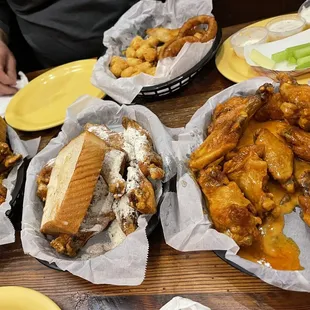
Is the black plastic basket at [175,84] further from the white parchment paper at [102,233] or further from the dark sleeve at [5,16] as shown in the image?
the dark sleeve at [5,16]

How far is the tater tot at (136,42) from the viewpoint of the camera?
2.30m

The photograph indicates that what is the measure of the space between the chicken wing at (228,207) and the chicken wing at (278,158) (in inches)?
6.0

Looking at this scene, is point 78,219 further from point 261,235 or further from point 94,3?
point 94,3

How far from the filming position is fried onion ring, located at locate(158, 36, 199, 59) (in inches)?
83.3

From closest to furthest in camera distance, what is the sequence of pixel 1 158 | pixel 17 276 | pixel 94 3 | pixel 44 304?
pixel 44 304
pixel 17 276
pixel 1 158
pixel 94 3

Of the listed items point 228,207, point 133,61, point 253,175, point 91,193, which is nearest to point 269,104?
point 253,175

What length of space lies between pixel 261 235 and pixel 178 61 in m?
0.98

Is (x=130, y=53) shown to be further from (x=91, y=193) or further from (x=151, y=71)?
(x=91, y=193)

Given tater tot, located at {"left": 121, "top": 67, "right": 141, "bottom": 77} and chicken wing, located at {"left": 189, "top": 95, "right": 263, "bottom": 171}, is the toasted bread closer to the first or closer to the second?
chicken wing, located at {"left": 189, "top": 95, "right": 263, "bottom": 171}

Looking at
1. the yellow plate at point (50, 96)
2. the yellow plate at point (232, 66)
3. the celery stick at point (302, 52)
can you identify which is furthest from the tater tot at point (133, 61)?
the celery stick at point (302, 52)

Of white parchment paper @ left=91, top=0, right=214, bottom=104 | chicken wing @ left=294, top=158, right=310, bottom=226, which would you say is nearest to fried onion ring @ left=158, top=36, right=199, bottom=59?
white parchment paper @ left=91, top=0, right=214, bottom=104

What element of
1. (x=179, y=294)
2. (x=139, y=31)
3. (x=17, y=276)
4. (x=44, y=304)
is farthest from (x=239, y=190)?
(x=139, y=31)

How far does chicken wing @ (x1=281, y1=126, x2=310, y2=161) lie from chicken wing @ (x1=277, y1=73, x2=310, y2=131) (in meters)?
0.03

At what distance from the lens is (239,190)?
1.40m
